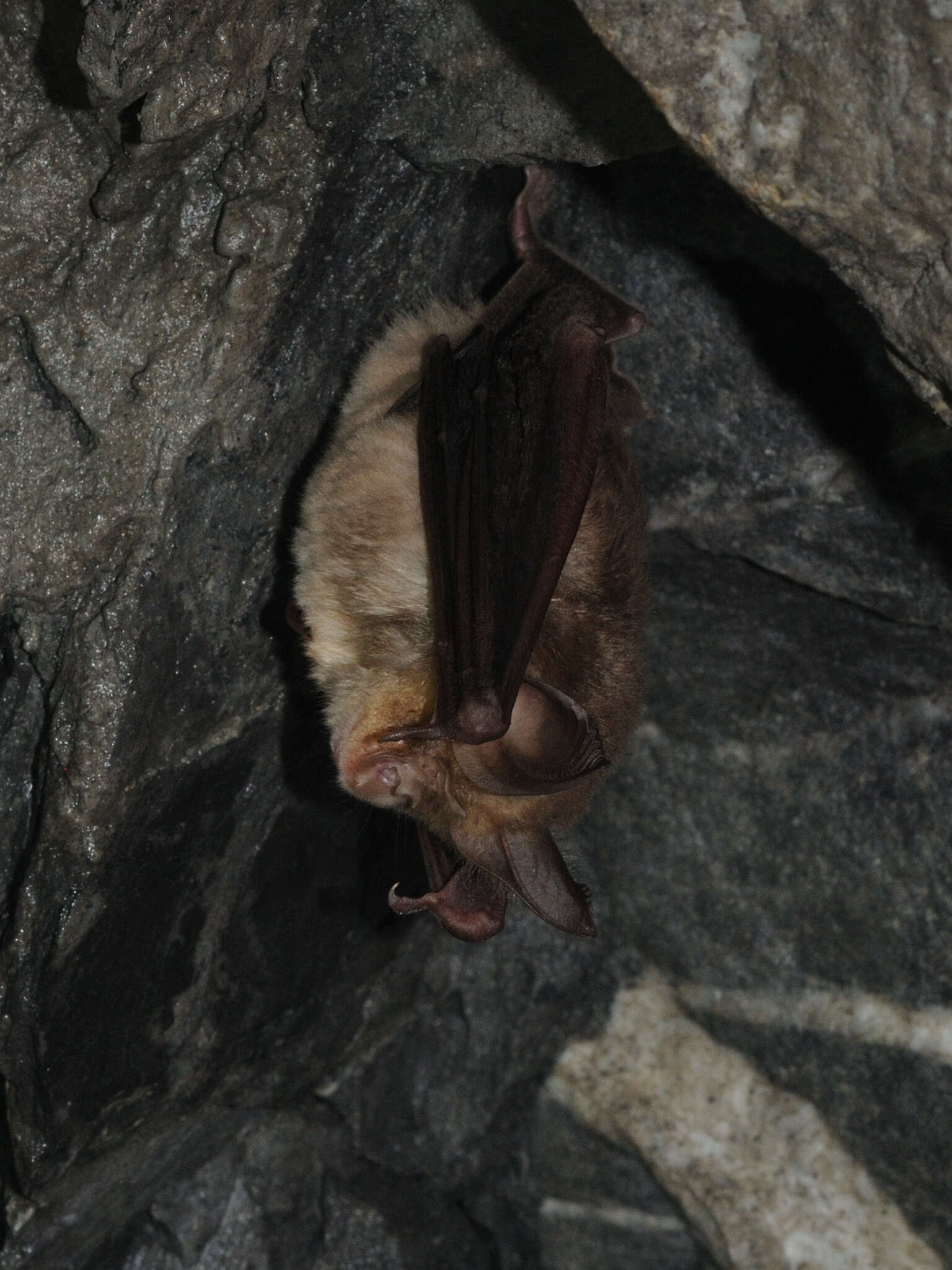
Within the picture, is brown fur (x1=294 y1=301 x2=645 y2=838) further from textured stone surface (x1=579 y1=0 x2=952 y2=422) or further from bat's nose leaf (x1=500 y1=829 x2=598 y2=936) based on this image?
textured stone surface (x1=579 y1=0 x2=952 y2=422)

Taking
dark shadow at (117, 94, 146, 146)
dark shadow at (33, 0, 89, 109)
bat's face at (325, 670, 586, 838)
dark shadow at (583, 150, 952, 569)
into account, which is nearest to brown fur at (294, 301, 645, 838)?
bat's face at (325, 670, 586, 838)

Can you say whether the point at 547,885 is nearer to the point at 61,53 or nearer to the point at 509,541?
the point at 509,541

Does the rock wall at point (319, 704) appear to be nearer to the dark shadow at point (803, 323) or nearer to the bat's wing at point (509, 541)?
the dark shadow at point (803, 323)

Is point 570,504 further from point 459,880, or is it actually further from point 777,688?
point 777,688

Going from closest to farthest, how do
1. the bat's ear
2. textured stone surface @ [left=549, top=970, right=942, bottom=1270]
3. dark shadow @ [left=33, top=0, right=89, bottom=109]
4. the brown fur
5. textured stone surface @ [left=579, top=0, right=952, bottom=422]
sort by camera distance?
textured stone surface @ [left=579, top=0, right=952, bottom=422]
dark shadow @ [left=33, top=0, right=89, bottom=109]
the brown fur
the bat's ear
textured stone surface @ [left=549, top=970, right=942, bottom=1270]

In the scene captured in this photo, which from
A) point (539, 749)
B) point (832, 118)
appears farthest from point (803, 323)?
point (539, 749)

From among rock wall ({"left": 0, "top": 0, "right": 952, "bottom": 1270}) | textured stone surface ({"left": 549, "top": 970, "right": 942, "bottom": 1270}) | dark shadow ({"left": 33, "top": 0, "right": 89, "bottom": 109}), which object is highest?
dark shadow ({"left": 33, "top": 0, "right": 89, "bottom": 109})
